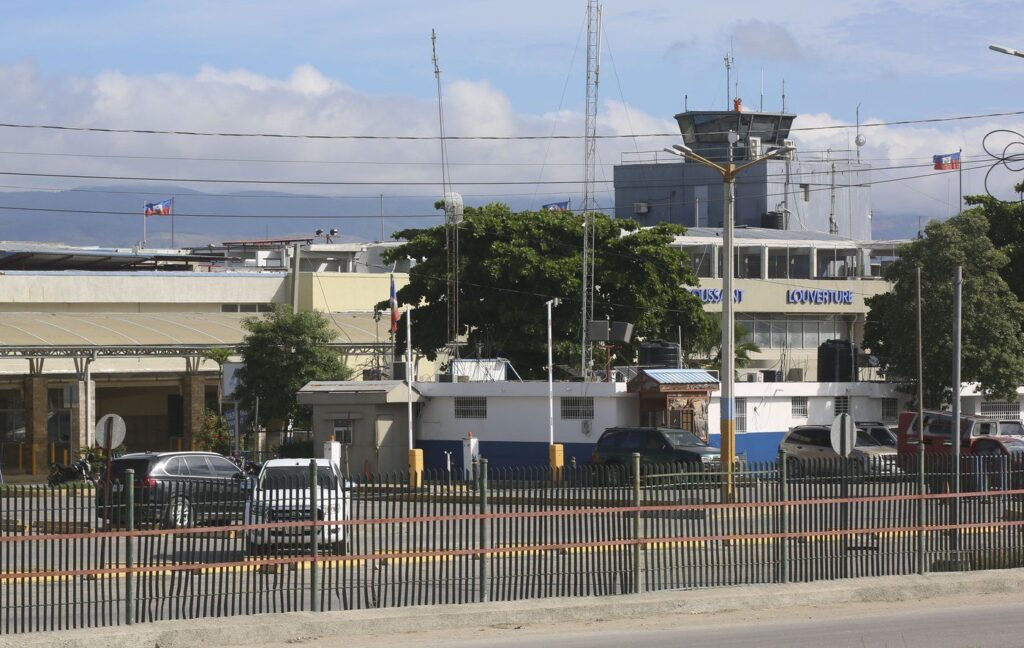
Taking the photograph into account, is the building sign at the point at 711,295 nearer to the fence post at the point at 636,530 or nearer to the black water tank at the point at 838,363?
the black water tank at the point at 838,363

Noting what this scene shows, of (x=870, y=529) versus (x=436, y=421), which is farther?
(x=436, y=421)

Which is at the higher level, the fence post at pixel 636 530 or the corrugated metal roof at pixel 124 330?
the corrugated metal roof at pixel 124 330

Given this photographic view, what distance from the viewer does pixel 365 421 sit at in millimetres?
42312

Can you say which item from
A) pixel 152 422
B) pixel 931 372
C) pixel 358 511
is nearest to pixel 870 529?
pixel 358 511

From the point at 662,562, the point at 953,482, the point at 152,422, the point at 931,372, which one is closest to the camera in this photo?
the point at 662,562

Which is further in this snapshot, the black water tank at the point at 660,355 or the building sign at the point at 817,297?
the building sign at the point at 817,297

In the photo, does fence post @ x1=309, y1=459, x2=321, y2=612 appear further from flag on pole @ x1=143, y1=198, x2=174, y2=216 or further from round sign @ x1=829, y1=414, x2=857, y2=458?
flag on pole @ x1=143, y1=198, x2=174, y2=216

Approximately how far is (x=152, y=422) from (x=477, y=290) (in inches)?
765

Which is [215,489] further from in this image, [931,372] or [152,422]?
[152,422]

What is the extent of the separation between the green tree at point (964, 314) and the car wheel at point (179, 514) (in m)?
38.2

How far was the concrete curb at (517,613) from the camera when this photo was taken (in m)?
14.3

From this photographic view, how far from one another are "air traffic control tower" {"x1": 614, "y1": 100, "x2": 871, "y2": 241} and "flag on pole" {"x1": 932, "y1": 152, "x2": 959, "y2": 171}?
5.52 meters

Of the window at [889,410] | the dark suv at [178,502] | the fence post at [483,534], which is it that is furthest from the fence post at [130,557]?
the window at [889,410]

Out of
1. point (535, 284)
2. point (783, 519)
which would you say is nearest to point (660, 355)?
point (535, 284)
